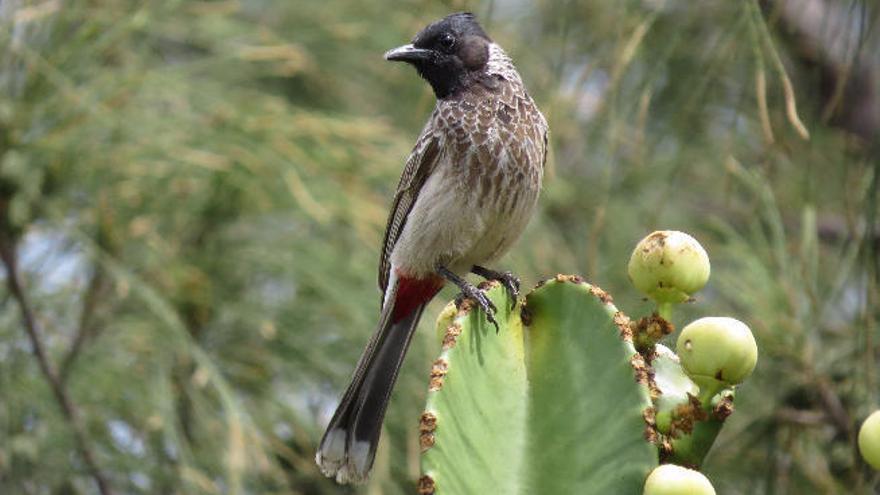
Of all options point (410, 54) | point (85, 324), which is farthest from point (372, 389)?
point (85, 324)

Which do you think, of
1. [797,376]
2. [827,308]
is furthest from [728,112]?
[797,376]

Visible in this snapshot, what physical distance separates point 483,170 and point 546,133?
0.20 meters

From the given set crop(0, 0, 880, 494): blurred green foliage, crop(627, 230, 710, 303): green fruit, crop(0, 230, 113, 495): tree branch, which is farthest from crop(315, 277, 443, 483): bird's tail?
crop(627, 230, 710, 303): green fruit

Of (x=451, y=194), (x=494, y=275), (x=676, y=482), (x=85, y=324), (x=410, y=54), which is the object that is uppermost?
(x=676, y=482)

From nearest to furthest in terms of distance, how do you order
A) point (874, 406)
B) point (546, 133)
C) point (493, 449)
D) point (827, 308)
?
point (493, 449) < point (874, 406) < point (546, 133) < point (827, 308)

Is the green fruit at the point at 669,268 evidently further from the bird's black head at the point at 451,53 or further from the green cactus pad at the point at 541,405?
the bird's black head at the point at 451,53

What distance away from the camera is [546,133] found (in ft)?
9.00

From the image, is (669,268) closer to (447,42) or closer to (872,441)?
(872,441)

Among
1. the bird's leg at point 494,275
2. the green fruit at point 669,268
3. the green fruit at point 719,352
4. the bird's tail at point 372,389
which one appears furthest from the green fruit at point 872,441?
the bird's tail at point 372,389

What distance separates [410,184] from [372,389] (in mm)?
461

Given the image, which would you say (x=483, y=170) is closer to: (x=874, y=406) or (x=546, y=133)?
(x=546, y=133)

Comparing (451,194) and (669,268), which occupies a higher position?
(669,268)

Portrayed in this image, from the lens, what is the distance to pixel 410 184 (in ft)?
9.12

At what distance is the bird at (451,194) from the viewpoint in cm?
260
